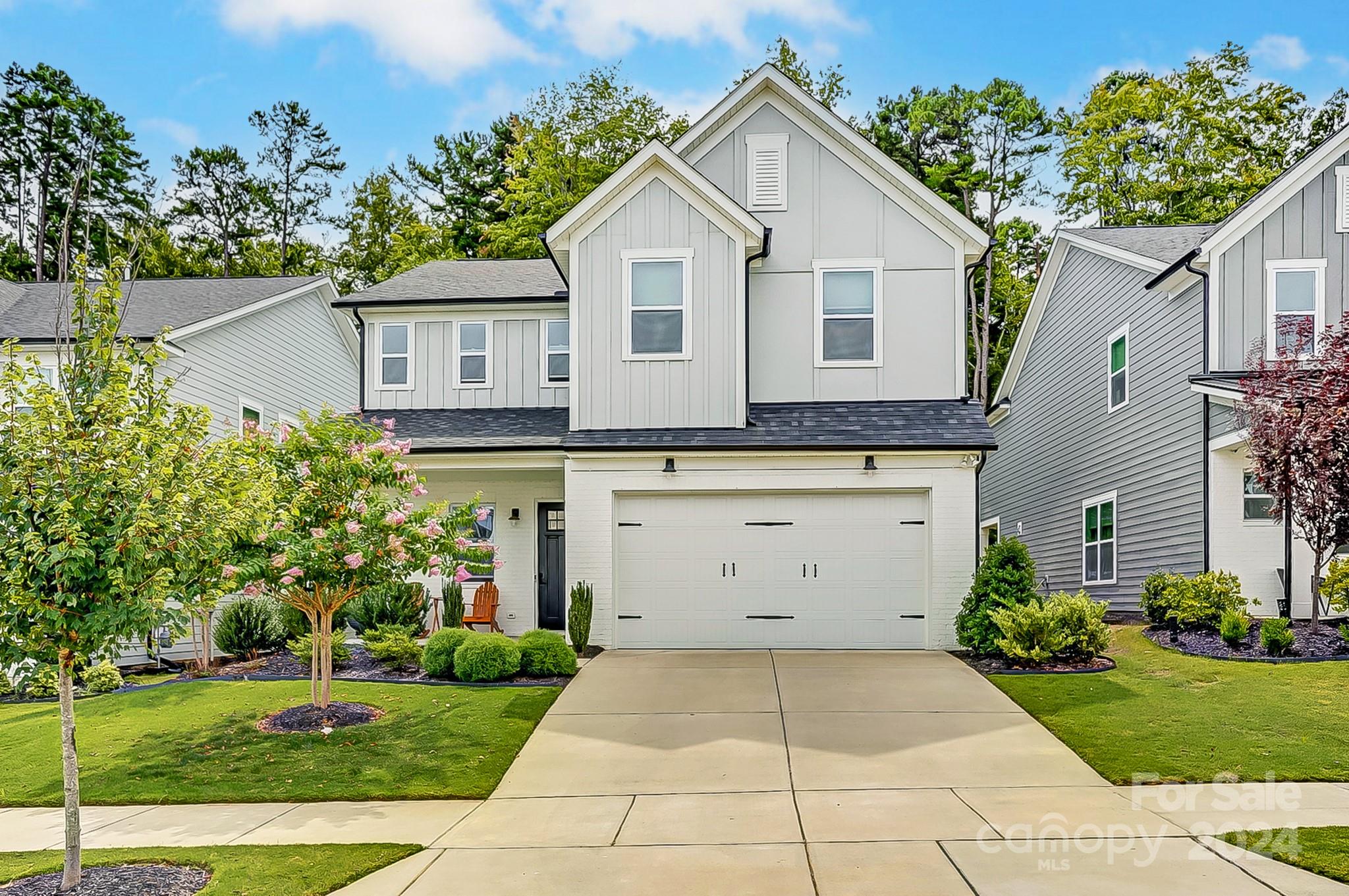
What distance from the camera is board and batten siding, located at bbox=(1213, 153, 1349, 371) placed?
14555 millimetres

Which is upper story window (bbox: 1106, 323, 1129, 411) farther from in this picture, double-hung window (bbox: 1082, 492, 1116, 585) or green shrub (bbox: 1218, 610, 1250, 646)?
green shrub (bbox: 1218, 610, 1250, 646)

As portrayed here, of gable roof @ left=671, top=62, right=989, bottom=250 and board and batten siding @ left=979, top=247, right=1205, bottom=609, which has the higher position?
gable roof @ left=671, top=62, right=989, bottom=250

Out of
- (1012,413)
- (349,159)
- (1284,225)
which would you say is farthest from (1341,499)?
(349,159)

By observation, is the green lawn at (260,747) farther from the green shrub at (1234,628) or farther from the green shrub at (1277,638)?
the green shrub at (1277,638)

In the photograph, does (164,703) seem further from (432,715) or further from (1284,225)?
(1284,225)

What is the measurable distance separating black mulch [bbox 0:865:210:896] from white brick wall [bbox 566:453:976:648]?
7919 mm

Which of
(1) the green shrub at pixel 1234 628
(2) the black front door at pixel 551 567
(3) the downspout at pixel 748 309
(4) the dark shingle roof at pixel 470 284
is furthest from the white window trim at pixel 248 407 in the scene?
(1) the green shrub at pixel 1234 628

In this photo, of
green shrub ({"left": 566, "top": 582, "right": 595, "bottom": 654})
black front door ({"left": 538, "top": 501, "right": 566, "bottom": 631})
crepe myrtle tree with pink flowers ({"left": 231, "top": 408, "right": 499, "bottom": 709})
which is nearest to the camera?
crepe myrtle tree with pink flowers ({"left": 231, "top": 408, "right": 499, "bottom": 709})

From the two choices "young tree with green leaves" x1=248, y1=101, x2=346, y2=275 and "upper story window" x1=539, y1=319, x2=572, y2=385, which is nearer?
"upper story window" x1=539, y1=319, x2=572, y2=385

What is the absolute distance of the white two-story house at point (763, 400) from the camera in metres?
14.3

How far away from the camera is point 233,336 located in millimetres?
18016

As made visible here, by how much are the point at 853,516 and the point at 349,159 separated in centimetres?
3087

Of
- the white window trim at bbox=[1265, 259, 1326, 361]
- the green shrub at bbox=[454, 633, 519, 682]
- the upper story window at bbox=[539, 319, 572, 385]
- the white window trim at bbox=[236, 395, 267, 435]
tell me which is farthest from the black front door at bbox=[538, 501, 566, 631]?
the white window trim at bbox=[1265, 259, 1326, 361]

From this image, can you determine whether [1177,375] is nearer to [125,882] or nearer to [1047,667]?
[1047,667]
